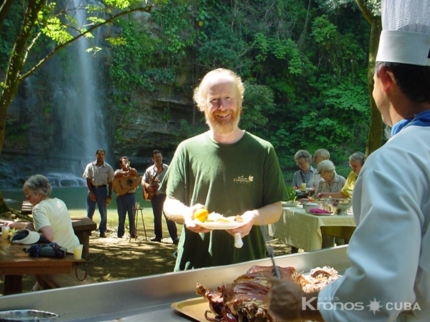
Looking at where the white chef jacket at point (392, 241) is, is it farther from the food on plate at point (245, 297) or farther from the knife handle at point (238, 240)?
the knife handle at point (238, 240)

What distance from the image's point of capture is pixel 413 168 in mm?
833

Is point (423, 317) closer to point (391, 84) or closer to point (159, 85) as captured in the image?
point (391, 84)

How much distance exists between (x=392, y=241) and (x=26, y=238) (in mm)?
4839

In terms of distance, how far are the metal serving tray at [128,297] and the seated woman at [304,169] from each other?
710 cm

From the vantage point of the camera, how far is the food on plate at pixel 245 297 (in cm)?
151

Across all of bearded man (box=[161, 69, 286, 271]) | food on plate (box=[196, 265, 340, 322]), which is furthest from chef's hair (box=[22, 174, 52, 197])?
food on plate (box=[196, 265, 340, 322])

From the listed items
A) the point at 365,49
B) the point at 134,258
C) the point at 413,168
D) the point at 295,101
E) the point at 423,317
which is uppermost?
the point at 365,49

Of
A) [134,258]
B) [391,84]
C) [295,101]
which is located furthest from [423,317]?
[295,101]

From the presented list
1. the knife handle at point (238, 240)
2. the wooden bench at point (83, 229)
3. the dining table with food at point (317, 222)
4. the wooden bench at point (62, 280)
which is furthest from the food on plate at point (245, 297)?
the wooden bench at point (83, 229)

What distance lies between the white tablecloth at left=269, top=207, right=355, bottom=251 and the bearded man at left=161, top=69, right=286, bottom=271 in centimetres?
384

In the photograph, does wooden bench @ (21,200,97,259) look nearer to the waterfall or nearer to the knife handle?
the knife handle

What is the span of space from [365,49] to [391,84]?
94.9 ft

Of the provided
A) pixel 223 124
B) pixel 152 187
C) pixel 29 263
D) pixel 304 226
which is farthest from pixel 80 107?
pixel 223 124

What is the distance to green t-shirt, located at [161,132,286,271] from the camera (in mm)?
2264
